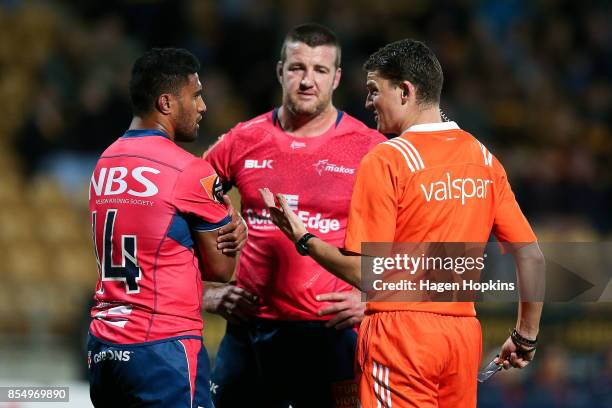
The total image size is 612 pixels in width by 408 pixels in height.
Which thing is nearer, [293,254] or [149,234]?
[149,234]

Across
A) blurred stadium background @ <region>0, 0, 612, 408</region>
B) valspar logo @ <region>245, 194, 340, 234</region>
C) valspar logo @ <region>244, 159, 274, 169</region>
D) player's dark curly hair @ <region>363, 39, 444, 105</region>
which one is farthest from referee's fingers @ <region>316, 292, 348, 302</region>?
blurred stadium background @ <region>0, 0, 612, 408</region>

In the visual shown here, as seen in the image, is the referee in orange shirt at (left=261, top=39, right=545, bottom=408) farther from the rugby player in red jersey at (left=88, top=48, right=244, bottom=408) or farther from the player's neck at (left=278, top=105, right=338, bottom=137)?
the player's neck at (left=278, top=105, right=338, bottom=137)

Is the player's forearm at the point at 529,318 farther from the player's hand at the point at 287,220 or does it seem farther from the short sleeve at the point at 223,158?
the short sleeve at the point at 223,158

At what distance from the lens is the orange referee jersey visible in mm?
4328

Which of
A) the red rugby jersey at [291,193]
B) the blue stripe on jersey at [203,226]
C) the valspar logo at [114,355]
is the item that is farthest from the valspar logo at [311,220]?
the valspar logo at [114,355]

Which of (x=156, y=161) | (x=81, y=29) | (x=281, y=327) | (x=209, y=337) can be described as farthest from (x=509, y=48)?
(x=156, y=161)

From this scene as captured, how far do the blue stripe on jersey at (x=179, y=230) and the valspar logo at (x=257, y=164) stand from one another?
1.07m

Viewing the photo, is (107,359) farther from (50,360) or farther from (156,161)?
(50,360)

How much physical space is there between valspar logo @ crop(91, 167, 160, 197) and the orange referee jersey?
2.98 feet

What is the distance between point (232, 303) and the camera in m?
5.54

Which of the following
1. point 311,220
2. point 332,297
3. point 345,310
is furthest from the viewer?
point 311,220

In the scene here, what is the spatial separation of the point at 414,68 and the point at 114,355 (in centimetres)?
184

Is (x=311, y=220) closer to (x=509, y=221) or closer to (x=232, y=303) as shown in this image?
Answer: (x=232, y=303)

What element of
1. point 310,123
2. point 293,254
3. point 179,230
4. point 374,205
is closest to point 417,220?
point 374,205
